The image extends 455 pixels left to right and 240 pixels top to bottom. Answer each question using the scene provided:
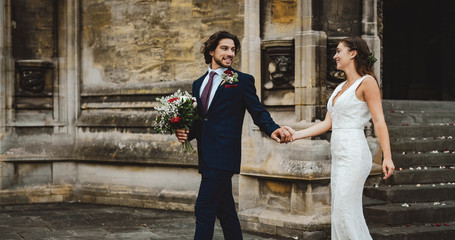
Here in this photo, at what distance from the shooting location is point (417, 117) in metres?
9.27

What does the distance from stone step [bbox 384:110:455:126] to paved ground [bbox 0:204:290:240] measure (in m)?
3.18

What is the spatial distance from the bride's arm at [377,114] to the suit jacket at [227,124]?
0.73 metres

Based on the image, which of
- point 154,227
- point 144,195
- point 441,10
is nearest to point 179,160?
point 144,195

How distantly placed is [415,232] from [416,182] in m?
1.33

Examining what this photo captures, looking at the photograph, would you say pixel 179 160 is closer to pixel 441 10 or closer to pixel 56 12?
pixel 56 12

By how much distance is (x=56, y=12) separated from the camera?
1031 centimetres

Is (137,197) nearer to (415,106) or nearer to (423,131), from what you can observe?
(423,131)

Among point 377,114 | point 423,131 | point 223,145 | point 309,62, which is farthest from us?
point 423,131

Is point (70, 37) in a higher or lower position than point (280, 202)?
higher

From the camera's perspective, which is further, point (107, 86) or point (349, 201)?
point (107, 86)

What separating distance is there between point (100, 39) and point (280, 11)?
3.67 metres

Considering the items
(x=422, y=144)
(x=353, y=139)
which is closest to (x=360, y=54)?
(x=353, y=139)

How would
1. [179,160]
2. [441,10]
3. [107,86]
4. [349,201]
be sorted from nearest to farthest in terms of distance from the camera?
[349,201]
[179,160]
[107,86]
[441,10]

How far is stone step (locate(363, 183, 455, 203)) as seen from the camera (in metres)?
7.15
